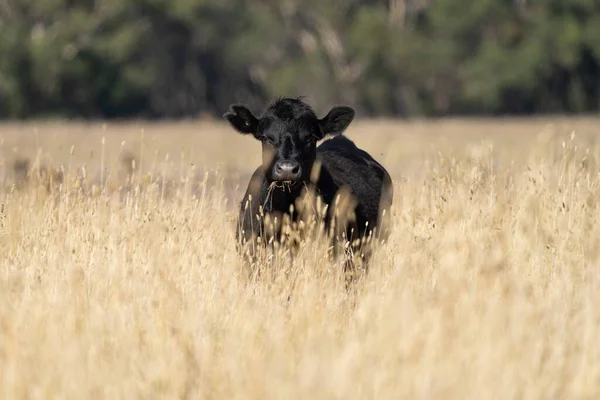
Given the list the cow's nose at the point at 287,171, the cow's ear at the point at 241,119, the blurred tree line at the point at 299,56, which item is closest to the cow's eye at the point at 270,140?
the cow's ear at the point at 241,119

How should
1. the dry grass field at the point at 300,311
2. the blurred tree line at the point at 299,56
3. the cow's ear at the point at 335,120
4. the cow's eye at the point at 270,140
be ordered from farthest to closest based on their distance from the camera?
the blurred tree line at the point at 299,56, the cow's ear at the point at 335,120, the cow's eye at the point at 270,140, the dry grass field at the point at 300,311

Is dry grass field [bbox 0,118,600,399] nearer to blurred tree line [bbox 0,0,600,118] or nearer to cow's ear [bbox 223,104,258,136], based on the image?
cow's ear [bbox 223,104,258,136]

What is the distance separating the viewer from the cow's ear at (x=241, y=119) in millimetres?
9117

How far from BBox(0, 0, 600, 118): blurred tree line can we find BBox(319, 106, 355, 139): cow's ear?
48.6 meters

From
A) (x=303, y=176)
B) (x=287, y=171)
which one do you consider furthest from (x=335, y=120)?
(x=287, y=171)

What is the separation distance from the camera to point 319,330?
612 centimetres

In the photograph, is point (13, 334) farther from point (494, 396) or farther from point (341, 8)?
point (341, 8)

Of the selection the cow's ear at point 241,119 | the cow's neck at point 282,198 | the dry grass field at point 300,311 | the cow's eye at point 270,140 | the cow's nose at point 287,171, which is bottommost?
the dry grass field at point 300,311

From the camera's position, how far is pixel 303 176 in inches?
340

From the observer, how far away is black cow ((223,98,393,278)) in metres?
8.57

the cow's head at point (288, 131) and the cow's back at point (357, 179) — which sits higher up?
the cow's head at point (288, 131)

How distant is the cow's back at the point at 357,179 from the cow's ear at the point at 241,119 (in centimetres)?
60

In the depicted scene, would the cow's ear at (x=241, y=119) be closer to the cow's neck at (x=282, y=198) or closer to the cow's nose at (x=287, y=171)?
the cow's neck at (x=282, y=198)

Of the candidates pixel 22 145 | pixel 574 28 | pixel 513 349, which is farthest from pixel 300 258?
pixel 574 28
